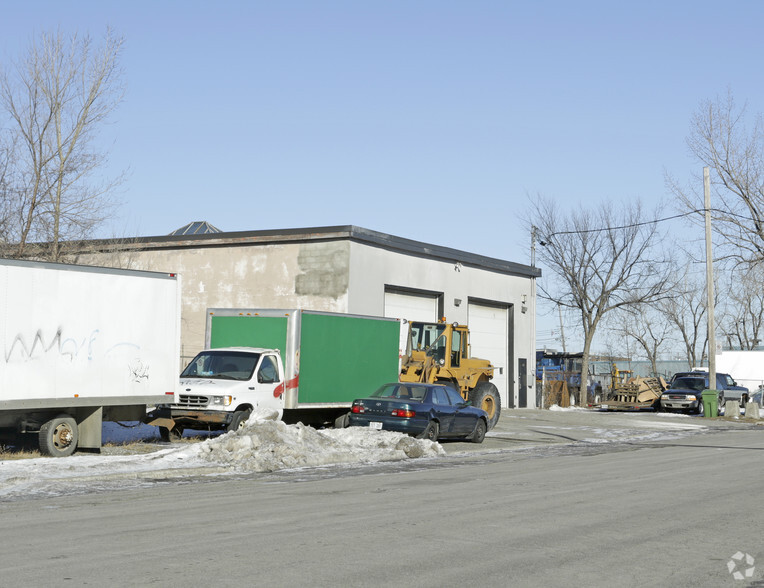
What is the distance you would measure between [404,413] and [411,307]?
16518mm

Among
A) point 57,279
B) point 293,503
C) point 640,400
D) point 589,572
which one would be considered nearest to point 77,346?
point 57,279

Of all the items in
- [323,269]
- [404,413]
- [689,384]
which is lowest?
[404,413]

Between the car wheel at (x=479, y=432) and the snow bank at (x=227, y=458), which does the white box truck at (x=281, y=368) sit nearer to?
the snow bank at (x=227, y=458)

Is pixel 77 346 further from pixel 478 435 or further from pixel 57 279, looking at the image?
pixel 478 435

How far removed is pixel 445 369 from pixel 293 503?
15.7 metres

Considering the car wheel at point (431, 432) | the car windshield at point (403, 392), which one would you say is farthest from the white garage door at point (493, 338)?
the car wheel at point (431, 432)

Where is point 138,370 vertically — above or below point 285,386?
above

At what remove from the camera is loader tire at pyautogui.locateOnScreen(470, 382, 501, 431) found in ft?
93.4

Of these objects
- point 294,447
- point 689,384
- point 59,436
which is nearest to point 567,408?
point 689,384

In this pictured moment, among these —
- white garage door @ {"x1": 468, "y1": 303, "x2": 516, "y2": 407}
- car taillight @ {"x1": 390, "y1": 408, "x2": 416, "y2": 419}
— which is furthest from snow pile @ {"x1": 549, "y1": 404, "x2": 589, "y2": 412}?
car taillight @ {"x1": 390, "y1": 408, "x2": 416, "y2": 419}

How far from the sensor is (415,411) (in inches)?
874

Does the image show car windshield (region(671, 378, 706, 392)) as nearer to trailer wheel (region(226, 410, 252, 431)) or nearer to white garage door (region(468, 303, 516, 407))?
white garage door (region(468, 303, 516, 407))

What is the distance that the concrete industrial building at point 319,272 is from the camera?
34.7m

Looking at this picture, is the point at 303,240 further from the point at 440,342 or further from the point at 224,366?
the point at 224,366
